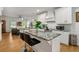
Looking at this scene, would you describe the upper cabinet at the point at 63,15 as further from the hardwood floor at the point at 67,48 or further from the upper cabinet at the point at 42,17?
the hardwood floor at the point at 67,48

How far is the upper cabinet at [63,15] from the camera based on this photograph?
1.86 meters

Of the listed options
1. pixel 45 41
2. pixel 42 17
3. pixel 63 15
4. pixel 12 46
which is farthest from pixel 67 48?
pixel 12 46

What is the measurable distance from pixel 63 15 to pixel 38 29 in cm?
54

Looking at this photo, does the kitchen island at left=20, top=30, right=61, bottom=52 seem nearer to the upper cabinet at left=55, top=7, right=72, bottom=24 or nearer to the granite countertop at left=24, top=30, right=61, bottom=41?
the granite countertop at left=24, top=30, right=61, bottom=41

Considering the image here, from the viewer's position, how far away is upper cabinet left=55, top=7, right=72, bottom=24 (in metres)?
1.86

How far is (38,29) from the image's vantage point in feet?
6.42

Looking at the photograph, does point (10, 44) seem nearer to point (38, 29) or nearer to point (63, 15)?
point (38, 29)

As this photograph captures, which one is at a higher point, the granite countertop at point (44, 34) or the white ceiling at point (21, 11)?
the white ceiling at point (21, 11)

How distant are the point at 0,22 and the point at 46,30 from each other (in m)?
0.87

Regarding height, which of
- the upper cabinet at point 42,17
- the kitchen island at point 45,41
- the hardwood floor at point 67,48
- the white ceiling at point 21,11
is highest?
the white ceiling at point 21,11

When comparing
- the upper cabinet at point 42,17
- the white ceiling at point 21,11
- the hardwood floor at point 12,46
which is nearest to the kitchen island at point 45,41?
the hardwood floor at point 12,46

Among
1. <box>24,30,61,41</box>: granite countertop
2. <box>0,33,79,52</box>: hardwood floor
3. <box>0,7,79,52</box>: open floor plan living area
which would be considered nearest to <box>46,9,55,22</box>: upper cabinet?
<box>0,7,79,52</box>: open floor plan living area
